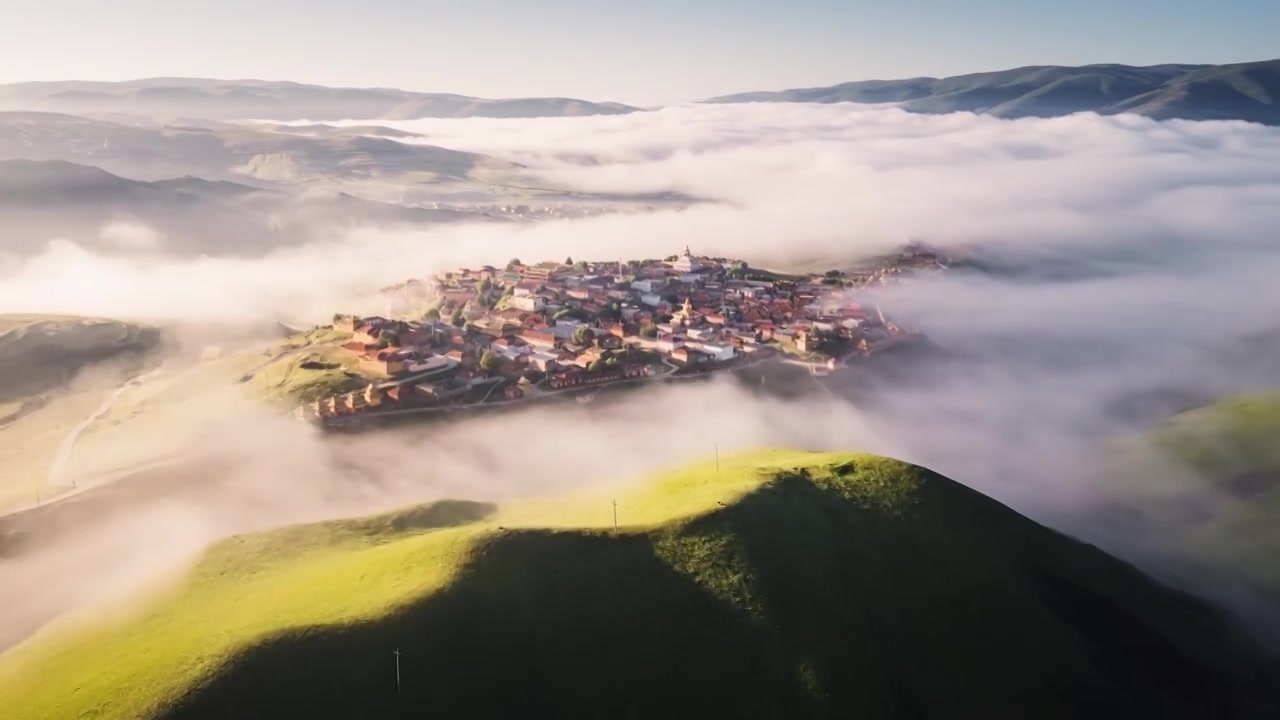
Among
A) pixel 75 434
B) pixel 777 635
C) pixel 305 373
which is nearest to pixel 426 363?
pixel 305 373

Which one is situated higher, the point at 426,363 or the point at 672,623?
the point at 672,623

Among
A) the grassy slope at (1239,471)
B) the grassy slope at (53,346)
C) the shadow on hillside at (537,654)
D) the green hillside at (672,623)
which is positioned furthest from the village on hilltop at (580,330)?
the shadow on hillside at (537,654)

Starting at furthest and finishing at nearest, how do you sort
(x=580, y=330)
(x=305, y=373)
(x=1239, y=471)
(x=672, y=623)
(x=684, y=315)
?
(x=684, y=315) → (x=580, y=330) → (x=305, y=373) → (x=1239, y=471) → (x=672, y=623)

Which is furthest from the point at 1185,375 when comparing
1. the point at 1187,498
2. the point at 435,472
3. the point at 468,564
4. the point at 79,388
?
the point at 79,388

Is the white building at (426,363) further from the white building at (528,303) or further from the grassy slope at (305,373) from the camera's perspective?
the white building at (528,303)

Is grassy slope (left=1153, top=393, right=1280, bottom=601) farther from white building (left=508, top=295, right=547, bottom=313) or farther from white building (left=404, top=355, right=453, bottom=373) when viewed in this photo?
white building (left=508, top=295, right=547, bottom=313)

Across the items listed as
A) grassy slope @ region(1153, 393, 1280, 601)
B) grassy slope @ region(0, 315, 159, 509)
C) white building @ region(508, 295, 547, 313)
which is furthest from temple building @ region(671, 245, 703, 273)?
grassy slope @ region(0, 315, 159, 509)

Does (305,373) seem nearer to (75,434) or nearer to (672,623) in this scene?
(75,434)
